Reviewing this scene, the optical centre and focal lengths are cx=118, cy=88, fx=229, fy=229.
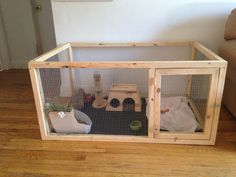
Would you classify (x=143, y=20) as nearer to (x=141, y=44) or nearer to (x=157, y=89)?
(x=141, y=44)

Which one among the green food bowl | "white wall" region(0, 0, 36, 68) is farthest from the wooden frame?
"white wall" region(0, 0, 36, 68)

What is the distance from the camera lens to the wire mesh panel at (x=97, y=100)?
1584 mm

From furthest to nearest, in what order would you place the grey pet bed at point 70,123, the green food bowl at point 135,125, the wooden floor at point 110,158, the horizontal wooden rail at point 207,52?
the green food bowl at point 135,125 → the grey pet bed at point 70,123 → the horizontal wooden rail at point 207,52 → the wooden floor at point 110,158

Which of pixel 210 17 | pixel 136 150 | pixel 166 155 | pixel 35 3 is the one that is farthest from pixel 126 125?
pixel 35 3

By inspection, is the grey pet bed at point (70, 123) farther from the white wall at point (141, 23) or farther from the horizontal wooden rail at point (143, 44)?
the horizontal wooden rail at point (143, 44)

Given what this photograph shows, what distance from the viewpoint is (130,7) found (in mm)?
1939

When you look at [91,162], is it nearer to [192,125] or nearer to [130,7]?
[192,125]

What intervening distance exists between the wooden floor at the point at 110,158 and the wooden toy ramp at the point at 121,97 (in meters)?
0.44

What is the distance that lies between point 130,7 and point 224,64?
3.23 feet

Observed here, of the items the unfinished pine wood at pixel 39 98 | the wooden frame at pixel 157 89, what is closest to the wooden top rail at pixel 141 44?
the wooden frame at pixel 157 89

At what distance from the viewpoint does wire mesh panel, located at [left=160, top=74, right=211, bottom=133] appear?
156cm

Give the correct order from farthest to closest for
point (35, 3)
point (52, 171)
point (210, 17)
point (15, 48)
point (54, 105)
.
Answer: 1. point (15, 48)
2. point (35, 3)
3. point (210, 17)
4. point (54, 105)
5. point (52, 171)

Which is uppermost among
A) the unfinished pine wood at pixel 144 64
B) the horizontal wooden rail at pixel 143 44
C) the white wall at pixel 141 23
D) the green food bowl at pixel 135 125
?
the white wall at pixel 141 23

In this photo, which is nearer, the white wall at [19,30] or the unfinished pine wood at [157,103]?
the unfinished pine wood at [157,103]
